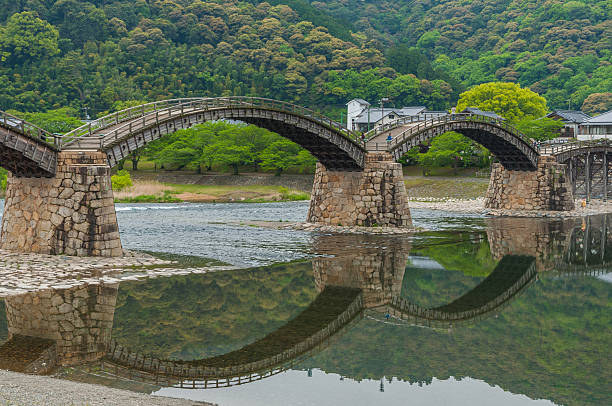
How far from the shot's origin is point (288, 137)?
40.0 m

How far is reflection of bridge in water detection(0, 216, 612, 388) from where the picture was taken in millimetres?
14234

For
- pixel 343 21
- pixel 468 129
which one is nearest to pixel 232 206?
A: pixel 468 129

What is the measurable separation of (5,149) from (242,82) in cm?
9196

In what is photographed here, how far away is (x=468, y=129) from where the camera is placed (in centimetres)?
4747

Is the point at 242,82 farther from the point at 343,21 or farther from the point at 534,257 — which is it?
the point at 534,257

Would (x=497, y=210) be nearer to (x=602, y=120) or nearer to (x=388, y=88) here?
(x=602, y=120)

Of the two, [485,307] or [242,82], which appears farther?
[242,82]

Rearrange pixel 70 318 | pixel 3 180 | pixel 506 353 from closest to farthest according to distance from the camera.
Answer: pixel 506 353
pixel 70 318
pixel 3 180

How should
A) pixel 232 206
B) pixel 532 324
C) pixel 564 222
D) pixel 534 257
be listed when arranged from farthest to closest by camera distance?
pixel 232 206, pixel 564 222, pixel 534 257, pixel 532 324

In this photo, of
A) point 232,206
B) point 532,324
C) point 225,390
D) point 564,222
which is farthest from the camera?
point 232,206

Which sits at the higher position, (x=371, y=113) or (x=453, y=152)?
(x=371, y=113)

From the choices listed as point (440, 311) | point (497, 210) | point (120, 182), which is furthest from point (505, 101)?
point (440, 311)

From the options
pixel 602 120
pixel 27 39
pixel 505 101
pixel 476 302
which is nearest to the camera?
pixel 476 302

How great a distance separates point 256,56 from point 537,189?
7662cm
